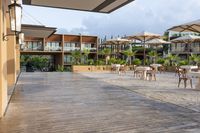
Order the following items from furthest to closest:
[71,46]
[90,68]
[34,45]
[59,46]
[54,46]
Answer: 1. [71,46]
2. [59,46]
3. [54,46]
4. [34,45]
5. [90,68]

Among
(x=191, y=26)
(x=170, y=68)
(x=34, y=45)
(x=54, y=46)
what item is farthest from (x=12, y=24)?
(x=54, y=46)

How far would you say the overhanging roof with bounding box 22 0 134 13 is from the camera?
9325mm

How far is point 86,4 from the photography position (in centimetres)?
994

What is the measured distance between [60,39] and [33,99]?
39.5 m

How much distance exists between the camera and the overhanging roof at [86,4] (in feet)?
30.6

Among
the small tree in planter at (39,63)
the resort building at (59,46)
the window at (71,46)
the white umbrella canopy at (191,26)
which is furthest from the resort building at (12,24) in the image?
the window at (71,46)

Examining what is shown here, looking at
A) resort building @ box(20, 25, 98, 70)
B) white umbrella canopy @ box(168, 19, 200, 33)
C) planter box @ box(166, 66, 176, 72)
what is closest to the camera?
white umbrella canopy @ box(168, 19, 200, 33)

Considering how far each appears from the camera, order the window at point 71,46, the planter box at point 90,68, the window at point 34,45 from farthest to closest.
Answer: the window at point 71,46 → the window at point 34,45 → the planter box at point 90,68

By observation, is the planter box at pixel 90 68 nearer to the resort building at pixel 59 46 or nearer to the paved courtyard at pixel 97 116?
the paved courtyard at pixel 97 116

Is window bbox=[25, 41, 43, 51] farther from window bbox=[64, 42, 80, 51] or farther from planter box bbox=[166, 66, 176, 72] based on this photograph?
planter box bbox=[166, 66, 176, 72]

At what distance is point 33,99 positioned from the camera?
842 centimetres

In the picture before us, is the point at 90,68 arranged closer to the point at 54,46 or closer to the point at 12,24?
the point at 12,24

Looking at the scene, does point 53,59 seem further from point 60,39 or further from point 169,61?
point 169,61

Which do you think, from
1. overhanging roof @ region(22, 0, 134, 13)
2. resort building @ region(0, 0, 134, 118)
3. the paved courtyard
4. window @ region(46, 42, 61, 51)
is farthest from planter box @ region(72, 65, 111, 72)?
window @ region(46, 42, 61, 51)
